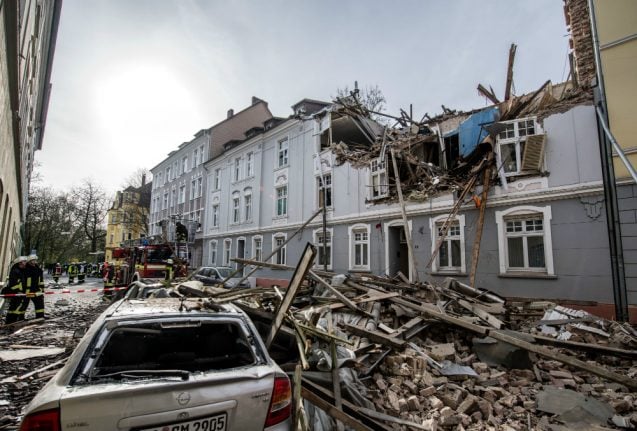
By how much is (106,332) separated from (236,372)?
1.10 m

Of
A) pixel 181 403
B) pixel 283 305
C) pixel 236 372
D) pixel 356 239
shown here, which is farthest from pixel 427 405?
pixel 356 239

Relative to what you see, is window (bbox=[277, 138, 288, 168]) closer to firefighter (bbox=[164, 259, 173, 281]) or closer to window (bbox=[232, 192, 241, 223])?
window (bbox=[232, 192, 241, 223])

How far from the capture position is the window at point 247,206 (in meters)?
23.1

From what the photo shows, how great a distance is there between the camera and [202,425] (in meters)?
2.16

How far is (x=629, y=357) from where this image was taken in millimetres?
5137

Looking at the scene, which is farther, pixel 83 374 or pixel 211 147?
pixel 211 147

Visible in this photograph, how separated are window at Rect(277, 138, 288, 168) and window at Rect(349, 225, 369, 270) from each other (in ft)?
24.3

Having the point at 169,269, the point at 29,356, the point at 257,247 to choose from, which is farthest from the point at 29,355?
the point at 257,247

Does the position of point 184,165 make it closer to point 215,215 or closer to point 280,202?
point 215,215

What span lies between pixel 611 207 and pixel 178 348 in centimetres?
1090

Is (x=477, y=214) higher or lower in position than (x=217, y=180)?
lower

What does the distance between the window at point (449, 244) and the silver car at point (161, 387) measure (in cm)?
999

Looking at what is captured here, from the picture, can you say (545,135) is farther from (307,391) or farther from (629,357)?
(307,391)

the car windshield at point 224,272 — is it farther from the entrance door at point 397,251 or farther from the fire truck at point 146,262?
the entrance door at point 397,251
